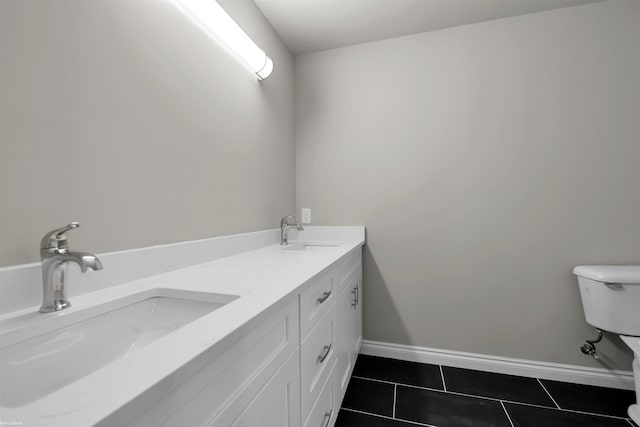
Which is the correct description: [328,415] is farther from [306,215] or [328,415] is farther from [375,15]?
[375,15]

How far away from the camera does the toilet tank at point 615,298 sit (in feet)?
4.56

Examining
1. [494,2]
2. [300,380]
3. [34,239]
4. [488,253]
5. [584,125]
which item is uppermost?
[494,2]

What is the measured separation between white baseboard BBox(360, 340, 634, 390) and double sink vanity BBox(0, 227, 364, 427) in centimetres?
93

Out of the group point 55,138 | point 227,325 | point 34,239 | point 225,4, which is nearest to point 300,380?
point 227,325

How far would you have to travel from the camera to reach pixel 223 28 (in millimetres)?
1143

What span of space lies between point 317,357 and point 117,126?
1.01 m

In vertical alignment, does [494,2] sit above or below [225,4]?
above

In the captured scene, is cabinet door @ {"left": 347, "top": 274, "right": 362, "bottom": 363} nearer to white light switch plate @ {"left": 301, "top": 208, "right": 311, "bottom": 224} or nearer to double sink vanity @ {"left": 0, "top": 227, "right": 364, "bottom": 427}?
double sink vanity @ {"left": 0, "top": 227, "right": 364, "bottom": 427}

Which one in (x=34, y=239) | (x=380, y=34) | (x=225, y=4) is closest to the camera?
(x=34, y=239)

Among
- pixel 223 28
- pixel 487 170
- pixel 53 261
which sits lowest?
pixel 53 261

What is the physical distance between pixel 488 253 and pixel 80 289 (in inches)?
79.6

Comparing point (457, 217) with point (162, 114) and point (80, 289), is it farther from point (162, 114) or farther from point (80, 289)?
point (80, 289)

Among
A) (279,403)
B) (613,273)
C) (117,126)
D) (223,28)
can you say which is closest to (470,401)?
(613,273)

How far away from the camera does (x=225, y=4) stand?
132 centimetres
